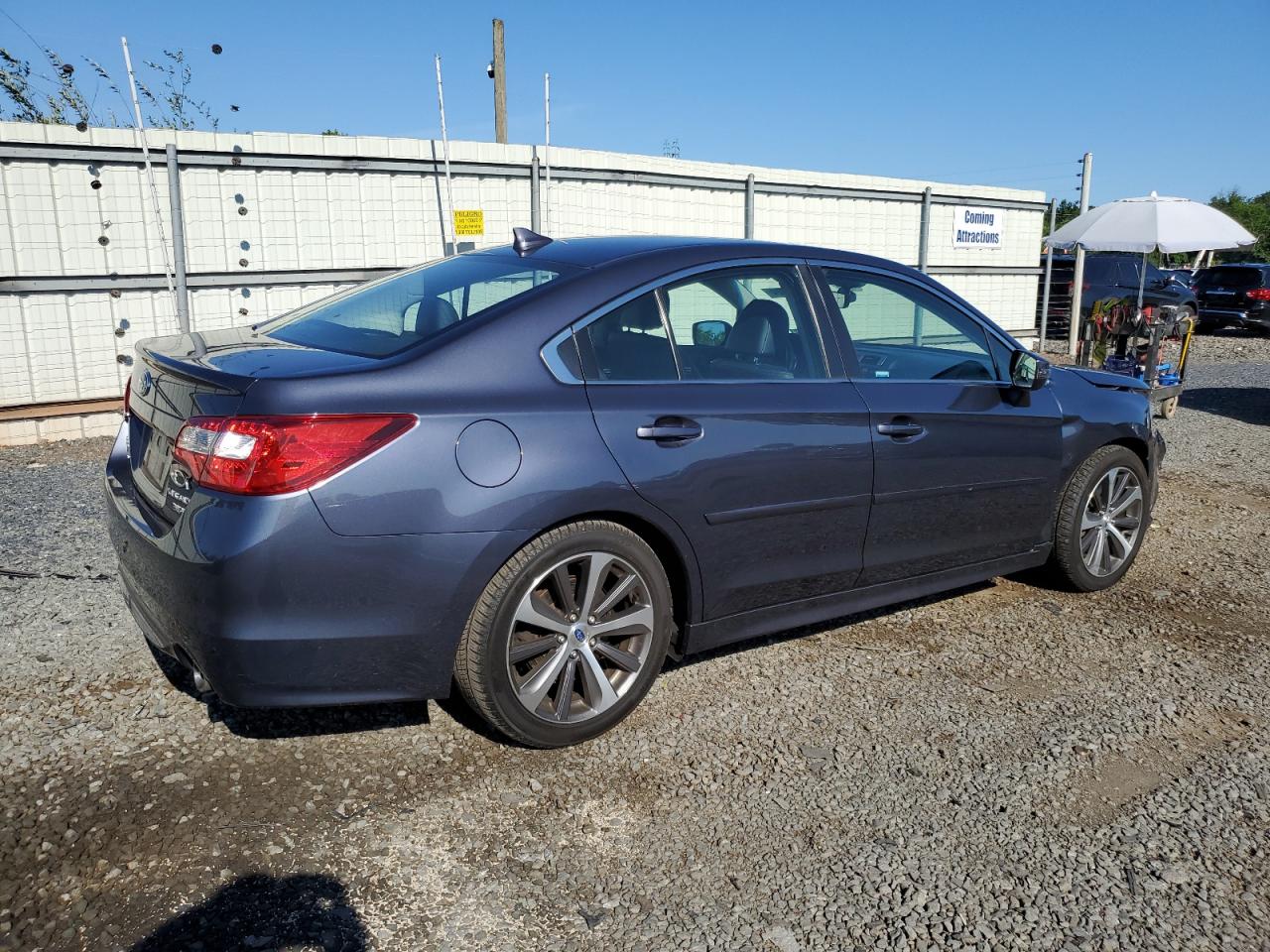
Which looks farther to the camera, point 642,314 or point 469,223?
point 469,223

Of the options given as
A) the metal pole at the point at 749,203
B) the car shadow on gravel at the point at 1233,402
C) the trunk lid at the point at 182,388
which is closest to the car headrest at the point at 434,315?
the trunk lid at the point at 182,388

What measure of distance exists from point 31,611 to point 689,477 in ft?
9.84

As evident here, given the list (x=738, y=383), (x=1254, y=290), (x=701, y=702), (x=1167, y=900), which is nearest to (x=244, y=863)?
(x=701, y=702)

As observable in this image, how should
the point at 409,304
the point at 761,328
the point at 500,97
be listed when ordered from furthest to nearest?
the point at 500,97
the point at 761,328
the point at 409,304

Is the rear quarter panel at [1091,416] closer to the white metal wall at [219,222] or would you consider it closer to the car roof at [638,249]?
the car roof at [638,249]

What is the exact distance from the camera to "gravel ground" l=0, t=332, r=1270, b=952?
8.07 ft

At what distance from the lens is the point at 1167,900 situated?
8.47ft

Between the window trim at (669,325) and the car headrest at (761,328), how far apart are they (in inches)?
5.0

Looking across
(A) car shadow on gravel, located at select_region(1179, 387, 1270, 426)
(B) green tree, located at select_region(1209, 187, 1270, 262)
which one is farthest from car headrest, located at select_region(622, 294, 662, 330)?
(B) green tree, located at select_region(1209, 187, 1270, 262)

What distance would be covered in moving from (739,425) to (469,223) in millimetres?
6918

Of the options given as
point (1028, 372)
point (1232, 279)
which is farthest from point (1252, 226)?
point (1028, 372)

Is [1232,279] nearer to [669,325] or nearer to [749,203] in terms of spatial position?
[749,203]

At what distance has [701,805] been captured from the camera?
2.98 meters

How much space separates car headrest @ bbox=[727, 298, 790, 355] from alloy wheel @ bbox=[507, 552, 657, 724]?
1026 millimetres
